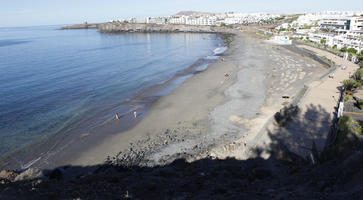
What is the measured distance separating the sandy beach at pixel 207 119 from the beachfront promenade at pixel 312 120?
175cm

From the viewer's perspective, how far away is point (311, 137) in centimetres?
1312

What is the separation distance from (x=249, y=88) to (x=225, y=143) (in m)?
12.8

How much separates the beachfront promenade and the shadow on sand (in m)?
0.55

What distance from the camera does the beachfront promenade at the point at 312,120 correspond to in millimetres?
12625

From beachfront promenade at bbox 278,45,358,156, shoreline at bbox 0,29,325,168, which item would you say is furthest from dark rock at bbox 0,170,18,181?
beachfront promenade at bbox 278,45,358,156

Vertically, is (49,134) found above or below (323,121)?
below

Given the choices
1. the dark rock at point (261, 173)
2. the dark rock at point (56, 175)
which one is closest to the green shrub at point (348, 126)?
the dark rock at point (261, 173)

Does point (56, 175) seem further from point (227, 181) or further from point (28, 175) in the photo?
point (227, 181)

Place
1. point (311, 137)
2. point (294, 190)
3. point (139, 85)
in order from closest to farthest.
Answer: point (294, 190), point (311, 137), point (139, 85)

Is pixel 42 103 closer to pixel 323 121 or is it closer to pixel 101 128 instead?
pixel 101 128

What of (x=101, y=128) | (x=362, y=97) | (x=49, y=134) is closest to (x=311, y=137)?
(x=362, y=97)

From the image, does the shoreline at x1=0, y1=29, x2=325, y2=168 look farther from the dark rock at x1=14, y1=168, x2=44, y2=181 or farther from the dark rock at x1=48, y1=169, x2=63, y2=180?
the dark rock at x1=14, y1=168, x2=44, y2=181

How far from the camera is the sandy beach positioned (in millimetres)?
13930

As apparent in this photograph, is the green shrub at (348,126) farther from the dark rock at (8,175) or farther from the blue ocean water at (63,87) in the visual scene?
the blue ocean water at (63,87)
